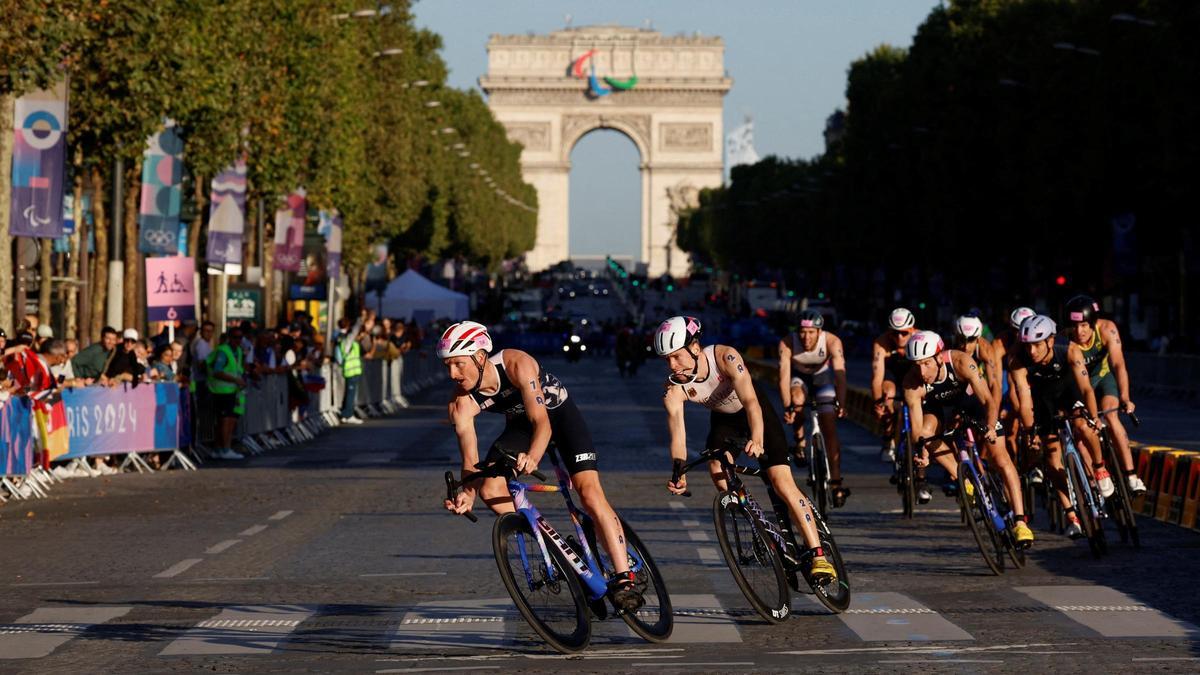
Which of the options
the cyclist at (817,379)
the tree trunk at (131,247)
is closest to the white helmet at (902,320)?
the cyclist at (817,379)

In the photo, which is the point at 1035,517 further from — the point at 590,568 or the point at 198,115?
the point at 198,115

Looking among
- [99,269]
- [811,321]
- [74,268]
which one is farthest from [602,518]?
[74,268]

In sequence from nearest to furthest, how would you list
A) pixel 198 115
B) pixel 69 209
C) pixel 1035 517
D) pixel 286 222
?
pixel 1035 517, pixel 198 115, pixel 69 209, pixel 286 222

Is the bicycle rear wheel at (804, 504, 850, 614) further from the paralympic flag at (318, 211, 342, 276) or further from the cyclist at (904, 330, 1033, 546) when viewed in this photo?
the paralympic flag at (318, 211, 342, 276)

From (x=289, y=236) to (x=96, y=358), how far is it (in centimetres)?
2150

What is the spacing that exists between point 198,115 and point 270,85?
7.37 meters

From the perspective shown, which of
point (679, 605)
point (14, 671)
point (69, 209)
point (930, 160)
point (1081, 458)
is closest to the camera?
point (14, 671)

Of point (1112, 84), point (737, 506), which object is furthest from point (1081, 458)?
point (1112, 84)

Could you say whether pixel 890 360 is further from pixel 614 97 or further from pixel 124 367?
pixel 614 97

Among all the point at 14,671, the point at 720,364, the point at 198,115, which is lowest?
the point at 14,671

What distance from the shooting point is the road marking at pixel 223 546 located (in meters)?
17.1

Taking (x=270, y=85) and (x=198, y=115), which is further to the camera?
(x=270, y=85)

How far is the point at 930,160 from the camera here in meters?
75.4

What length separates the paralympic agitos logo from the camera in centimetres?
17325
